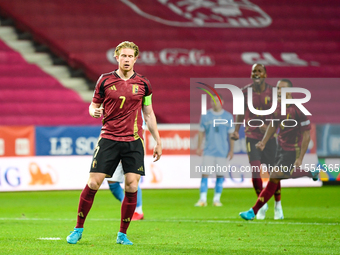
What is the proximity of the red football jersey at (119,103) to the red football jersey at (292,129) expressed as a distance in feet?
7.88

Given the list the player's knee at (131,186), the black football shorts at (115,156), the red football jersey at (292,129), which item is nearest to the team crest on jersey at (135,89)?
the black football shorts at (115,156)

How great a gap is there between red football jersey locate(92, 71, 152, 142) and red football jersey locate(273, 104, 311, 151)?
7.88 feet

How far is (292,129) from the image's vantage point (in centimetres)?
661

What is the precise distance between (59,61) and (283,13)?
7.28 m

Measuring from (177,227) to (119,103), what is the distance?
204cm

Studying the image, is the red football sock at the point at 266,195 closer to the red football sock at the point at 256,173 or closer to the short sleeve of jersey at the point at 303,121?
the red football sock at the point at 256,173

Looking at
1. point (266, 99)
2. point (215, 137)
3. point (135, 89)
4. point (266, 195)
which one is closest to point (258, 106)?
point (266, 99)

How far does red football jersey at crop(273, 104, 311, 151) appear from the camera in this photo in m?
6.54

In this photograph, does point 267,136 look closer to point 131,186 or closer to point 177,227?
point 177,227

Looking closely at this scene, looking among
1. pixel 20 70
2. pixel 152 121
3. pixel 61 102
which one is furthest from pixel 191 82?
pixel 152 121

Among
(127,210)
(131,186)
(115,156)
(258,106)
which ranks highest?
(258,106)

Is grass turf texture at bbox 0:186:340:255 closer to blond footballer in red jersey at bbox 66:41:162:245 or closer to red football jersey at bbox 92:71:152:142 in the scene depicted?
blond footballer in red jersey at bbox 66:41:162:245

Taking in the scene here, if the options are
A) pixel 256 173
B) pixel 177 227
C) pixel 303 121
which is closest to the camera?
pixel 177 227

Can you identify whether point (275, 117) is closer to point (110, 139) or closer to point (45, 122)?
point (110, 139)
